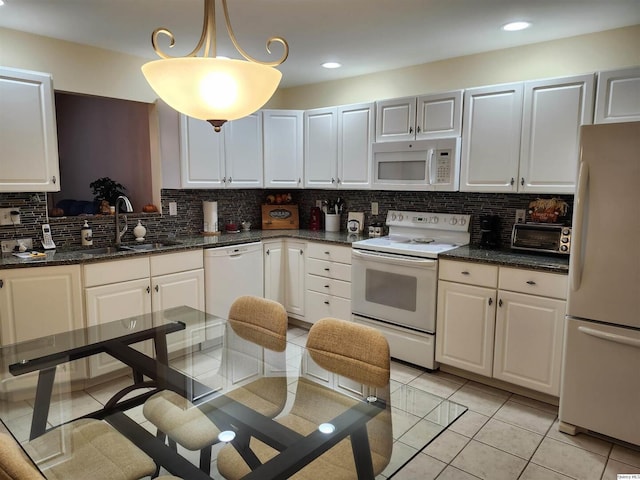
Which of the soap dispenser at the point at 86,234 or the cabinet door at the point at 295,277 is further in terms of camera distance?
the cabinet door at the point at 295,277

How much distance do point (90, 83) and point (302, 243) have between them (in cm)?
211

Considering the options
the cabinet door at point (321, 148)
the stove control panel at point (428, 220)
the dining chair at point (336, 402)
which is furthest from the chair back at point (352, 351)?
the cabinet door at point (321, 148)

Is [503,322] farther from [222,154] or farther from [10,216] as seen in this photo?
[10,216]

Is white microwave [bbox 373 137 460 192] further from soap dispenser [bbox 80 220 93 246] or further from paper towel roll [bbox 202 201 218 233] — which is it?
soap dispenser [bbox 80 220 93 246]

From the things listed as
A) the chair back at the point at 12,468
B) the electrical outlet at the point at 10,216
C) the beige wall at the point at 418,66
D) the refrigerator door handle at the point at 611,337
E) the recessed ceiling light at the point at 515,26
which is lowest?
the refrigerator door handle at the point at 611,337

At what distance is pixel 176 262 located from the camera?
3.36 metres

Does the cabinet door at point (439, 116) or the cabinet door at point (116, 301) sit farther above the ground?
the cabinet door at point (439, 116)

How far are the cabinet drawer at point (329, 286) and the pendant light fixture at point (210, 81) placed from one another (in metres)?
2.41

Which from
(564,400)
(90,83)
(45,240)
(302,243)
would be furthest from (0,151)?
(564,400)

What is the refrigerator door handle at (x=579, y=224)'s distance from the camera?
231cm

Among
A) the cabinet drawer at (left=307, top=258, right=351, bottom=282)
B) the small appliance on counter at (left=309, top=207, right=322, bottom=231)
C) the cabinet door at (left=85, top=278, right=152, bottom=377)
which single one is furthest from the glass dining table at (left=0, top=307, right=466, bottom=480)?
the small appliance on counter at (left=309, top=207, right=322, bottom=231)

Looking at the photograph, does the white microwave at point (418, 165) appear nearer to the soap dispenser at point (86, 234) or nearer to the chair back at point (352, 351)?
the chair back at point (352, 351)

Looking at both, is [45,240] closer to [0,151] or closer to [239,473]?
[0,151]

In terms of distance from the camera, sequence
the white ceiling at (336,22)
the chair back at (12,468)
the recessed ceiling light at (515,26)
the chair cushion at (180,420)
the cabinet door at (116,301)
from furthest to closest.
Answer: the cabinet door at (116,301) → the recessed ceiling light at (515,26) → the white ceiling at (336,22) → the chair cushion at (180,420) → the chair back at (12,468)
